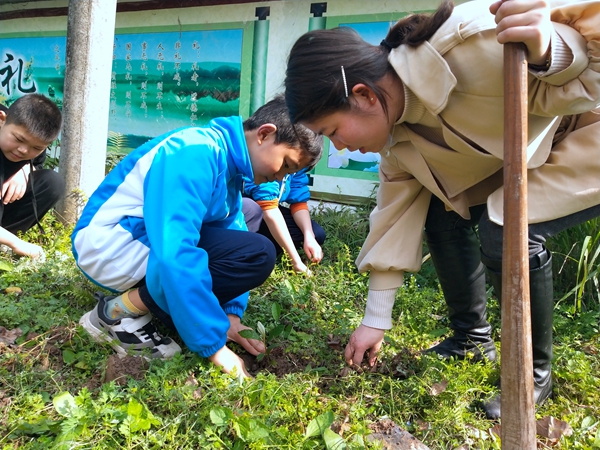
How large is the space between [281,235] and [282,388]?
1511mm

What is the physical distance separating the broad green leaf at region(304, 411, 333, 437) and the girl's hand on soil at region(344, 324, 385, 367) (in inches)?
14.8

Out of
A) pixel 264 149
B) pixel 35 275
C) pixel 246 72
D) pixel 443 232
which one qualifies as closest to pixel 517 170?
pixel 443 232

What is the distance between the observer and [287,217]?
383cm

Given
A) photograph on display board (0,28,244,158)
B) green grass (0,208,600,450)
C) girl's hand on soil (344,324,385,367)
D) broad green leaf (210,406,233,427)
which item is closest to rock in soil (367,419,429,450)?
green grass (0,208,600,450)

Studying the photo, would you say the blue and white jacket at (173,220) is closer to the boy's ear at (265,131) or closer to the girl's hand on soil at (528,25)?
the boy's ear at (265,131)

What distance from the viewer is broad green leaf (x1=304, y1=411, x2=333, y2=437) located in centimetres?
168

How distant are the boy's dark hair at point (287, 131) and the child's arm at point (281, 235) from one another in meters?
1.01

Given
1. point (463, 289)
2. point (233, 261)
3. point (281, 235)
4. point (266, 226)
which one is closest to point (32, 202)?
point (266, 226)

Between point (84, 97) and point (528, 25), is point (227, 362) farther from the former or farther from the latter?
point (84, 97)

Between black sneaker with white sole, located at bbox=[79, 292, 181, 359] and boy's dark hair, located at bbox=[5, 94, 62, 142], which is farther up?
boy's dark hair, located at bbox=[5, 94, 62, 142]

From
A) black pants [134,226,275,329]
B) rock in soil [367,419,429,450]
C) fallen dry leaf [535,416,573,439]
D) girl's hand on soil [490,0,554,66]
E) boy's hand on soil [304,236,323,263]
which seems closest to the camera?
girl's hand on soil [490,0,554,66]

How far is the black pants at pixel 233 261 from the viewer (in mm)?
2307

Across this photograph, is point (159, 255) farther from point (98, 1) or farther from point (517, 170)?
point (98, 1)

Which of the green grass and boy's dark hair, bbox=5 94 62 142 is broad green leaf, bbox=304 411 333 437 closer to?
the green grass
